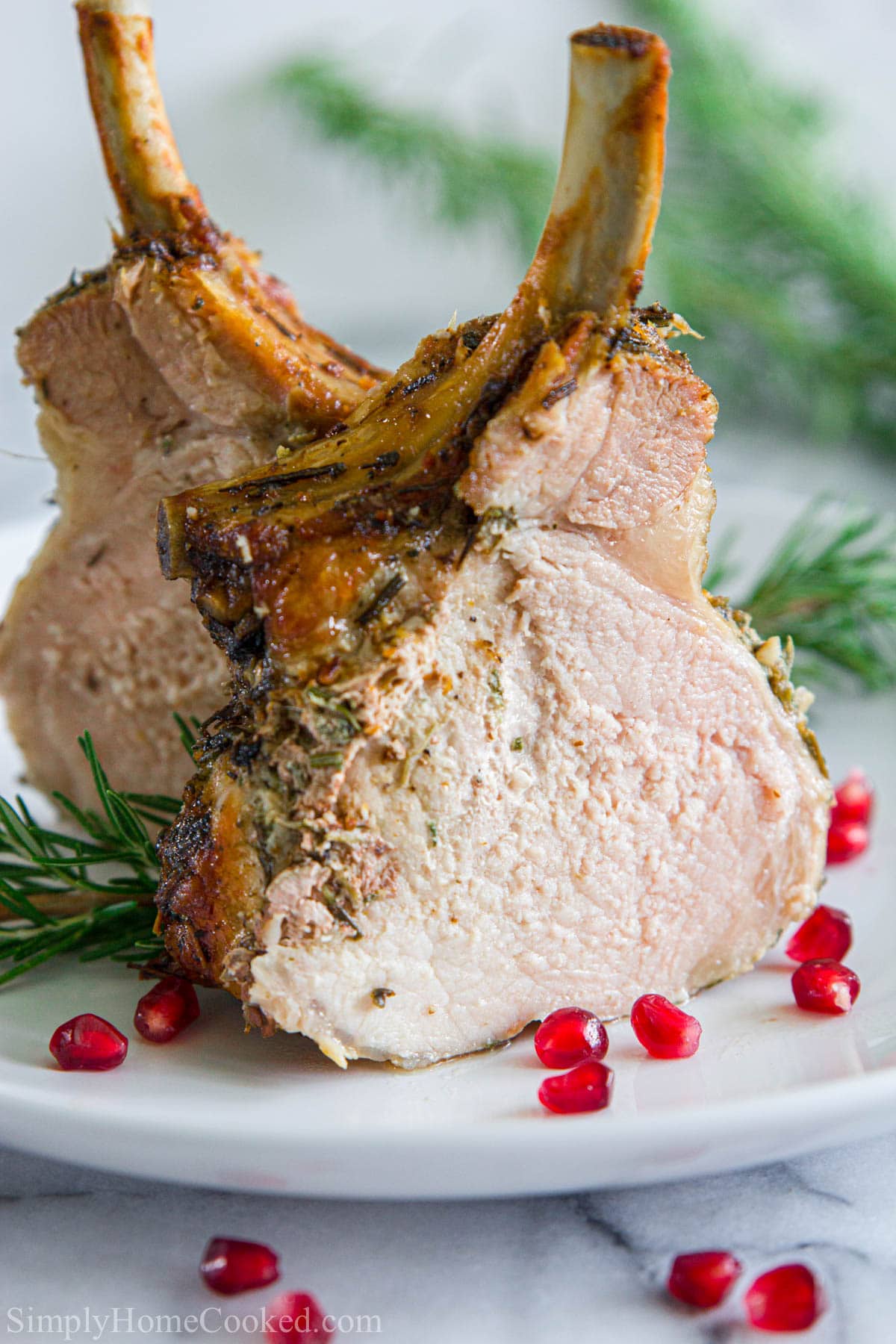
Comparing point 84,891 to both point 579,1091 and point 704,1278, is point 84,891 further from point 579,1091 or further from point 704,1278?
point 704,1278

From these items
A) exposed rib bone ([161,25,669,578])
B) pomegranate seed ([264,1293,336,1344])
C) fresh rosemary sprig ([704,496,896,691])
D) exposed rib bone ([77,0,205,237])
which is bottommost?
pomegranate seed ([264,1293,336,1344])

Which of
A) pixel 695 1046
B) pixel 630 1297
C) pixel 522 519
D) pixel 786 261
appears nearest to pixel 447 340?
pixel 522 519

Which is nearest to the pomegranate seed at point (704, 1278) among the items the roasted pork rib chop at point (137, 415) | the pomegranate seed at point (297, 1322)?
the pomegranate seed at point (297, 1322)

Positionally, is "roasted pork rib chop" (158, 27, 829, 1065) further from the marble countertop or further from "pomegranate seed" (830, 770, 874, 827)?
"pomegranate seed" (830, 770, 874, 827)

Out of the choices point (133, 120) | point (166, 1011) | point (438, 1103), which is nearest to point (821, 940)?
point (438, 1103)

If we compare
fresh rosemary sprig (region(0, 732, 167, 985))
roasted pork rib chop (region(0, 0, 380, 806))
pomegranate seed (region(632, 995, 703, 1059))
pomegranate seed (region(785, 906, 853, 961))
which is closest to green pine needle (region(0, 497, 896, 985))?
fresh rosemary sprig (region(0, 732, 167, 985))
